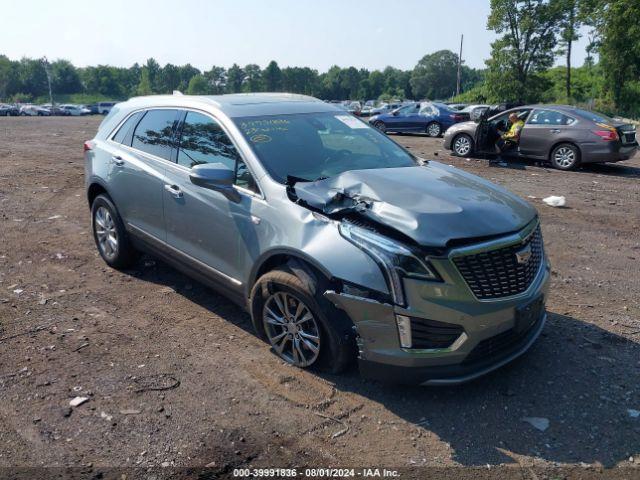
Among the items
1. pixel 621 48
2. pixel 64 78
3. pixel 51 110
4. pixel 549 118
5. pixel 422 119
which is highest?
pixel 64 78

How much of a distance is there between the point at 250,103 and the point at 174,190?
1.02 meters

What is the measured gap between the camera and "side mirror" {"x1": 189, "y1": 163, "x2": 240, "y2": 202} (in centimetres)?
396

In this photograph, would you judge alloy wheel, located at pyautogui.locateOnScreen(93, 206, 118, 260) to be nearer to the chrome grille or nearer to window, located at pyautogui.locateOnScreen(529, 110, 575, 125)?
the chrome grille

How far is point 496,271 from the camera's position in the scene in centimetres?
337

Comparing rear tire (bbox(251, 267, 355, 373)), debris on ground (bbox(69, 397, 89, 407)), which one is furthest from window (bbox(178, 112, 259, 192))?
debris on ground (bbox(69, 397, 89, 407))

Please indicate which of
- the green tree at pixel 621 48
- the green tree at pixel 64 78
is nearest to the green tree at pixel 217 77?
the green tree at pixel 64 78

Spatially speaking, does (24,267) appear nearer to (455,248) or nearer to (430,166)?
(430,166)

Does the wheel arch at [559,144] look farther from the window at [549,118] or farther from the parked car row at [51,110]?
the parked car row at [51,110]

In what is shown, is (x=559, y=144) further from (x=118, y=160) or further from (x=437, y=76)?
(x=437, y=76)

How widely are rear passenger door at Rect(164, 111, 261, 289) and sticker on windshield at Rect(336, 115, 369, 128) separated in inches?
48.9

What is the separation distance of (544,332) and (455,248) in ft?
5.74

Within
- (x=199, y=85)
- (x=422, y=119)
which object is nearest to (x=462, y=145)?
(x=422, y=119)

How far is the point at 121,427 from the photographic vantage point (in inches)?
130

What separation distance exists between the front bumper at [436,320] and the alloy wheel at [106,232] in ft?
11.0
